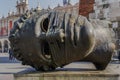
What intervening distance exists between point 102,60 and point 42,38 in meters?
0.78

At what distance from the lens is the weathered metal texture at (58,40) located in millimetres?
4086

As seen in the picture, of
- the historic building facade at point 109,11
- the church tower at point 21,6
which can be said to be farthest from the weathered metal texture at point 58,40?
the church tower at point 21,6

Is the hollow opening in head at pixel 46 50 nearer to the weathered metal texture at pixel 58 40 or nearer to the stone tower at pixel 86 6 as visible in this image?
the weathered metal texture at pixel 58 40

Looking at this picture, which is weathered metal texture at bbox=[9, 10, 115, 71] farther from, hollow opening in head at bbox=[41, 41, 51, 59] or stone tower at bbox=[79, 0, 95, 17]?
stone tower at bbox=[79, 0, 95, 17]

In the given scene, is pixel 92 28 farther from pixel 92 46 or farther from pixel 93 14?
pixel 93 14

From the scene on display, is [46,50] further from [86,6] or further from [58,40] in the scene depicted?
[86,6]

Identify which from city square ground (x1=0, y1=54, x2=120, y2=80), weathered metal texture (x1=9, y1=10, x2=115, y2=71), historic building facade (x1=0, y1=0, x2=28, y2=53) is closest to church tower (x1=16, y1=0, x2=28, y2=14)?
historic building facade (x1=0, y1=0, x2=28, y2=53)

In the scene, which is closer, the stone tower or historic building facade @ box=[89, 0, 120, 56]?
historic building facade @ box=[89, 0, 120, 56]

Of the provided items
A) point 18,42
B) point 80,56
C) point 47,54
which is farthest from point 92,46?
point 18,42

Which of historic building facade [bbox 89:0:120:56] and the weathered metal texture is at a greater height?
historic building facade [bbox 89:0:120:56]

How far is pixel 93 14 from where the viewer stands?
29531 millimetres

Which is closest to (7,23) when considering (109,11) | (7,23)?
(7,23)

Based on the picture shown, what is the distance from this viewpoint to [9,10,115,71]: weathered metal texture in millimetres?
4086

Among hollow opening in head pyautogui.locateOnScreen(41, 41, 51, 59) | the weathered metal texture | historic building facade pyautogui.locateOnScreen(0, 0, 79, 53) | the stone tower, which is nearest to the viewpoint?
the weathered metal texture
